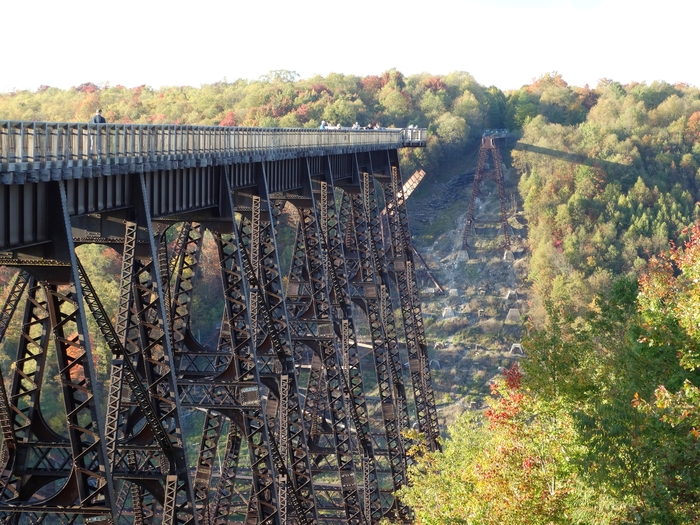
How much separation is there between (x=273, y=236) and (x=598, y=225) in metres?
52.7

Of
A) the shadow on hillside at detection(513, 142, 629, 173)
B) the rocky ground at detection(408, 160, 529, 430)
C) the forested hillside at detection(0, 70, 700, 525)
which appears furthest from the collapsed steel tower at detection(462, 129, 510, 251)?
the shadow on hillside at detection(513, 142, 629, 173)

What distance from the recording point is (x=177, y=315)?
59.9 feet

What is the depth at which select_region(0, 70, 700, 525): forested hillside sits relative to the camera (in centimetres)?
1403

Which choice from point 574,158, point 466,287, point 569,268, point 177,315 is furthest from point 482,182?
point 177,315

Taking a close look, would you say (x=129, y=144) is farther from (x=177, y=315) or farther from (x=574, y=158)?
(x=574, y=158)

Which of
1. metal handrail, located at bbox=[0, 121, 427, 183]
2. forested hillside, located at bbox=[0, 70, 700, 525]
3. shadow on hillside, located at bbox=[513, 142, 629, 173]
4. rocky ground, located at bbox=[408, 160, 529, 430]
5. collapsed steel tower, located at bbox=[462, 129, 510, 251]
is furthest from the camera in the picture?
shadow on hillside, located at bbox=[513, 142, 629, 173]

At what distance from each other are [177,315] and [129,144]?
5053 millimetres

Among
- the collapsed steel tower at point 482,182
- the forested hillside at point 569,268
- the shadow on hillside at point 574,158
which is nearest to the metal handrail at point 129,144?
the forested hillside at point 569,268

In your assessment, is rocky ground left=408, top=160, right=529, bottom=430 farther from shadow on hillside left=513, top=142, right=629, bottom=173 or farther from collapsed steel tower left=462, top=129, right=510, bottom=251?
shadow on hillside left=513, top=142, right=629, bottom=173

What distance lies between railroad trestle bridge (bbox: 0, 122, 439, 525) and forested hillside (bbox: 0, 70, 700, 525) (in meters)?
3.57

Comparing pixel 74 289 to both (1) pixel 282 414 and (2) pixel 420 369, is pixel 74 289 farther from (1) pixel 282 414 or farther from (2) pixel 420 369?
(2) pixel 420 369

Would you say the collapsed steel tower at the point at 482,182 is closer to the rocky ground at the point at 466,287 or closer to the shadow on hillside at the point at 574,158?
the rocky ground at the point at 466,287

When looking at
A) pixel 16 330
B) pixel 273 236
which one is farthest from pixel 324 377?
pixel 16 330

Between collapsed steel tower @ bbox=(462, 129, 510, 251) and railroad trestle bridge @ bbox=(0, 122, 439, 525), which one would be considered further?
collapsed steel tower @ bbox=(462, 129, 510, 251)
